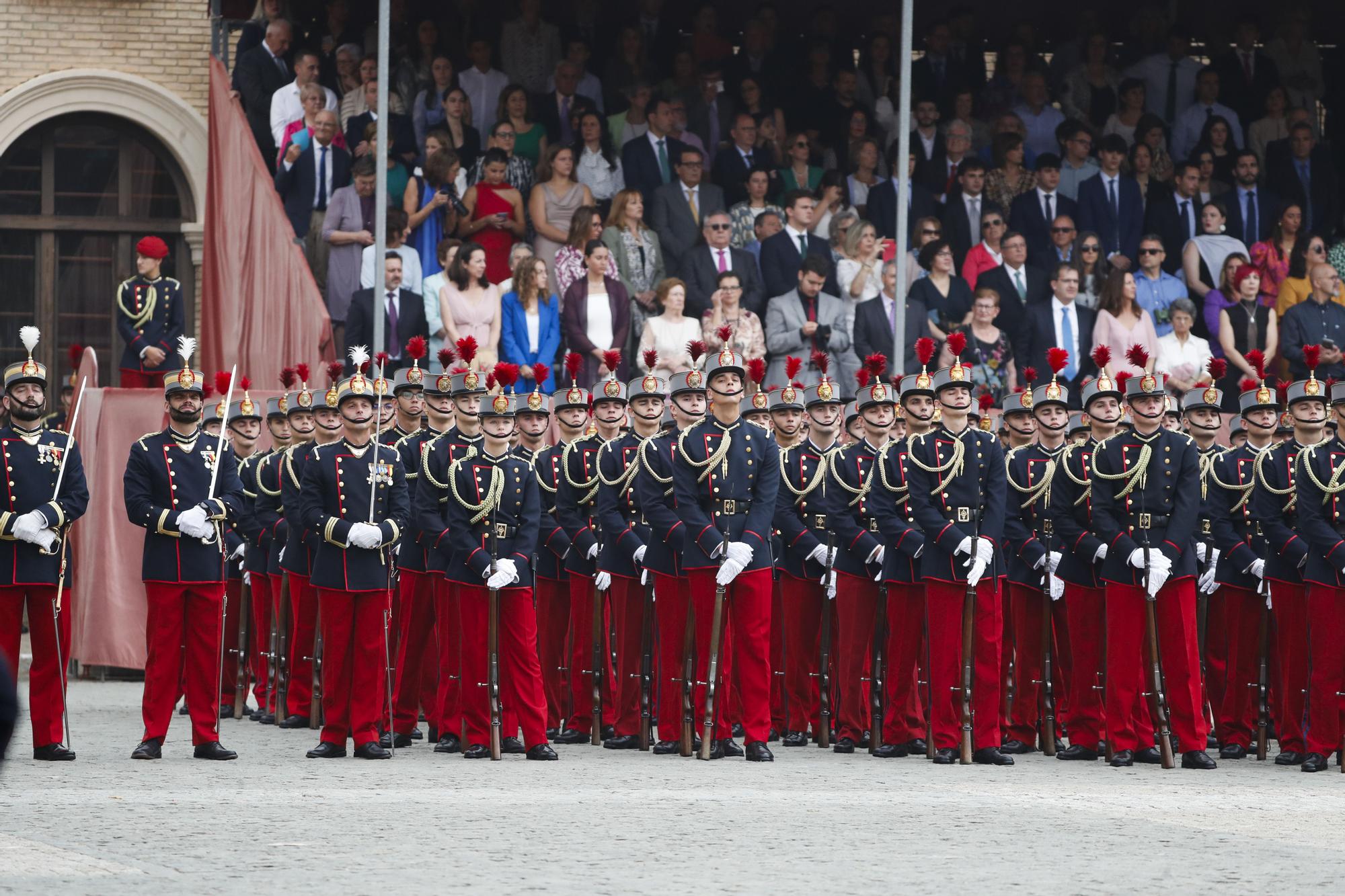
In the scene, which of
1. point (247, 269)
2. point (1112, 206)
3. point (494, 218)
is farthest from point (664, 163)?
point (1112, 206)

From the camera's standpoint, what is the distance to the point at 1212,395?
466 inches

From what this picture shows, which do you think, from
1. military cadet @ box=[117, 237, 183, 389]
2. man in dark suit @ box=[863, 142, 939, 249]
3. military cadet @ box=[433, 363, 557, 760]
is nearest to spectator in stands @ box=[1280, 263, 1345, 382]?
man in dark suit @ box=[863, 142, 939, 249]

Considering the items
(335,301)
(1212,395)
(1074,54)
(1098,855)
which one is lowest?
(1098,855)

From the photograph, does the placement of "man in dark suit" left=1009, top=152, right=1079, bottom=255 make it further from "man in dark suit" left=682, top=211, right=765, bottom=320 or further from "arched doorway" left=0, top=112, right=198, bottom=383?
"arched doorway" left=0, top=112, right=198, bottom=383

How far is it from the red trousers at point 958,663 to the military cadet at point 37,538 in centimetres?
429

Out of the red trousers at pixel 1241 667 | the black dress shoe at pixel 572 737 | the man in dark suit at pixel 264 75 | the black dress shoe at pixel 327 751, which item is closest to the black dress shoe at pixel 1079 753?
the red trousers at pixel 1241 667

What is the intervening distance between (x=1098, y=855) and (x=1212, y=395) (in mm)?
4935

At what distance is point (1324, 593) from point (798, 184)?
26.1ft

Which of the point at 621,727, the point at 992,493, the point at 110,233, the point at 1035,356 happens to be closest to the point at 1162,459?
the point at 992,493

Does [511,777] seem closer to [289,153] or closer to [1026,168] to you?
[289,153]

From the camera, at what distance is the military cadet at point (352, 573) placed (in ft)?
34.8

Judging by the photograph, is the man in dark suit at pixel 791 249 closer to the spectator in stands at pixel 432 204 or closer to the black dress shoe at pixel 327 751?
the spectator in stands at pixel 432 204

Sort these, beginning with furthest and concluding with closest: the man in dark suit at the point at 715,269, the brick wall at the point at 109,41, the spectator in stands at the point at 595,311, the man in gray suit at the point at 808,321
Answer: the brick wall at the point at 109,41
the man in dark suit at the point at 715,269
the man in gray suit at the point at 808,321
the spectator in stands at the point at 595,311

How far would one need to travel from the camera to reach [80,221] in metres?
19.9
